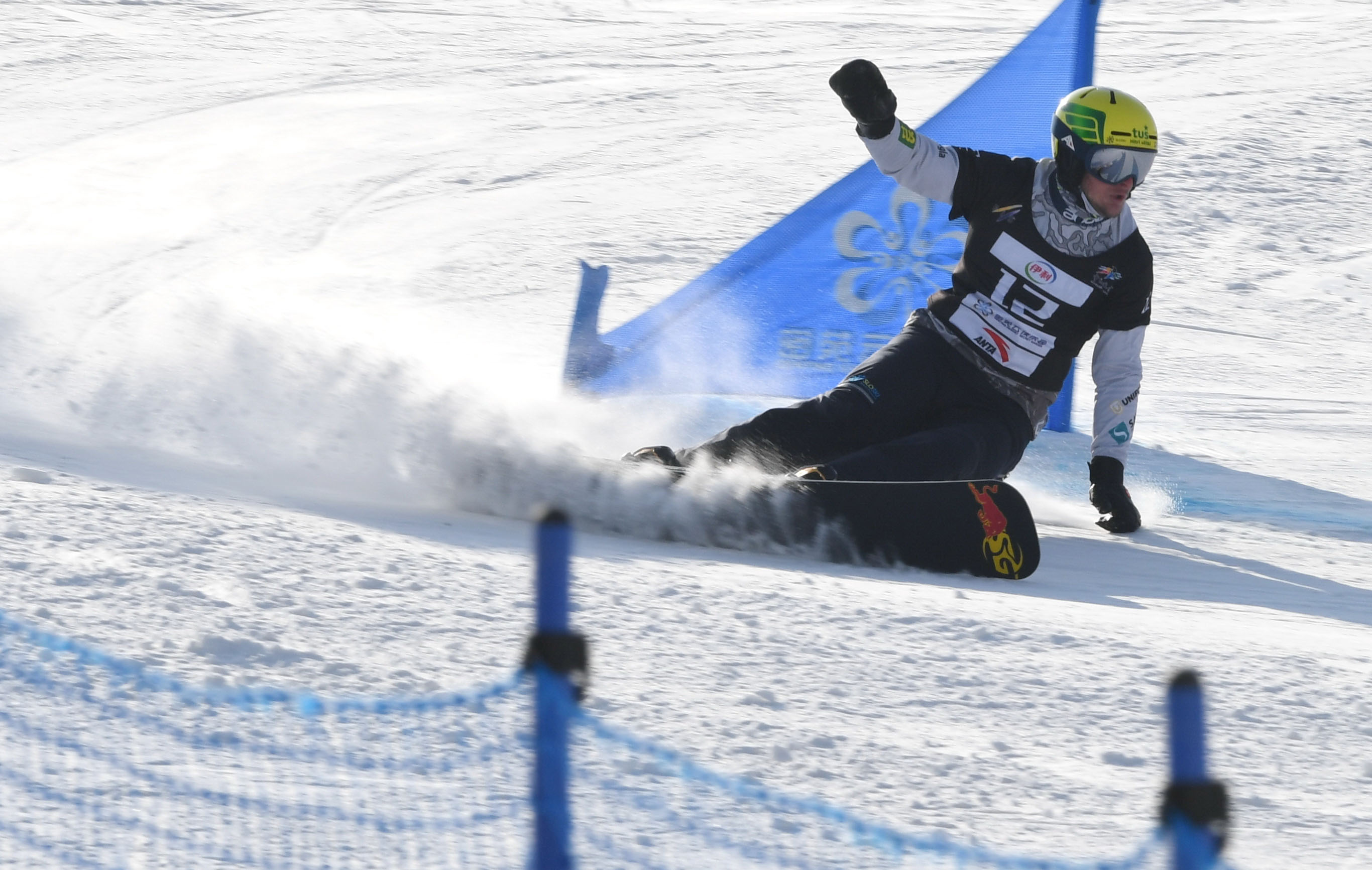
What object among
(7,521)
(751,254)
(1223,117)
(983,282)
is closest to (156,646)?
(7,521)

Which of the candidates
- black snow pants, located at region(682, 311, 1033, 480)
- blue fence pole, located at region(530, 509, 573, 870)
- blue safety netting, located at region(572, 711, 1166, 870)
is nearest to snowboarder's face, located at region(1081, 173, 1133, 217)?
black snow pants, located at region(682, 311, 1033, 480)

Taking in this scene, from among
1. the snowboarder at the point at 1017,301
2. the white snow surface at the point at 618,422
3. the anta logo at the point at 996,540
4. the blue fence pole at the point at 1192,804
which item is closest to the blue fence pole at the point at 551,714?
the blue fence pole at the point at 1192,804

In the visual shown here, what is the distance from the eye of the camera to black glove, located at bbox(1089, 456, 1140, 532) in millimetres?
4680

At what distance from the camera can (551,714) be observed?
161 cm

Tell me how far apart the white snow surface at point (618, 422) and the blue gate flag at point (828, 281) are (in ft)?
0.75

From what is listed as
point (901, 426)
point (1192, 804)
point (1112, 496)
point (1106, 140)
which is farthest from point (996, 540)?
point (1192, 804)

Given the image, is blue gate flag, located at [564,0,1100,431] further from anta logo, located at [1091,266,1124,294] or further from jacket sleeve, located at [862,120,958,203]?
anta logo, located at [1091,266,1124,294]

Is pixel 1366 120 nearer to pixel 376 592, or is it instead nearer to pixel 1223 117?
pixel 1223 117

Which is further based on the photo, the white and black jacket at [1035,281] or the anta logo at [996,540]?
the white and black jacket at [1035,281]

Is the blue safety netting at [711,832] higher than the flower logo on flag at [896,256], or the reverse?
the flower logo on flag at [896,256]

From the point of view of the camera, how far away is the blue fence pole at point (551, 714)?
1.59 meters

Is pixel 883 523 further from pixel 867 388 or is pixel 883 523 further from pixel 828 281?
pixel 828 281

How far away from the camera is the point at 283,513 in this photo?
12.0 ft

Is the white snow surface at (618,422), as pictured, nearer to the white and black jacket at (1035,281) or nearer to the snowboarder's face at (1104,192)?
the white and black jacket at (1035,281)
